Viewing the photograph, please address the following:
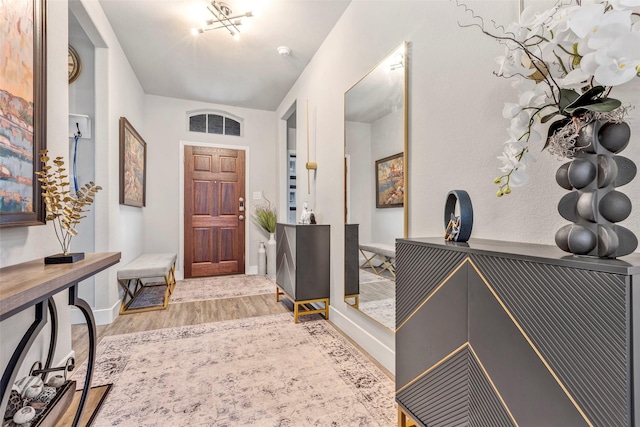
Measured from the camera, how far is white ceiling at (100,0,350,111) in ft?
8.17

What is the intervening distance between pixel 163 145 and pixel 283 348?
3671 mm

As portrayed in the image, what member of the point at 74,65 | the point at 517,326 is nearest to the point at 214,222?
the point at 74,65

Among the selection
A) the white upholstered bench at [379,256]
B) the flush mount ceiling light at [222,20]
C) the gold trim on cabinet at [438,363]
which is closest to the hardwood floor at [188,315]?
the white upholstered bench at [379,256]

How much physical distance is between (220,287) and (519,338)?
3800 mm

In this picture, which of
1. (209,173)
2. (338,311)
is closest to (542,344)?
(338,311)

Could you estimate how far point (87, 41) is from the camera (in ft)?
9.00

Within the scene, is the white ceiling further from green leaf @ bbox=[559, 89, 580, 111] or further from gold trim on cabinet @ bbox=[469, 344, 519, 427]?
gold trim on cabinet @ bbox=[469, 344, 519, 427]

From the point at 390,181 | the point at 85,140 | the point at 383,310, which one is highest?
the point at 85,140

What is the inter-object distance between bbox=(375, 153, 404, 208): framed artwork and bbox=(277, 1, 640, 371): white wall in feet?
0.28

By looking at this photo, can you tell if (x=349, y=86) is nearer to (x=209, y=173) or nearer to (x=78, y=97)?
(x=78, y=97)

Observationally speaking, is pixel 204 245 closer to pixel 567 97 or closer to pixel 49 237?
pixel 49 237

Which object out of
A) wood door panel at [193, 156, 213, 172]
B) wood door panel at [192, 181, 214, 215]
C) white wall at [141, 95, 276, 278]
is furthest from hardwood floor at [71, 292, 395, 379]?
wood door panel at [193, 156, 213, 172]

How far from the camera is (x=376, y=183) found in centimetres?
204

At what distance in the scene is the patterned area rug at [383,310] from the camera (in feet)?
6.01
